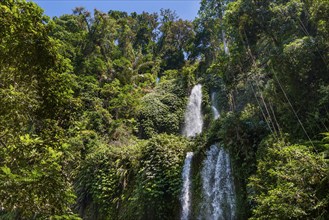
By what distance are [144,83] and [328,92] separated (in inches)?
622

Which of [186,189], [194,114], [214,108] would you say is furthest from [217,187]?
[194,114]

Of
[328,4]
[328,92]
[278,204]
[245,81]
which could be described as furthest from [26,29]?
[245,81]

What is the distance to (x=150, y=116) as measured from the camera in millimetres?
18484

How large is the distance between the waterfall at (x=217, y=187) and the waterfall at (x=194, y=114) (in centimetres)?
752

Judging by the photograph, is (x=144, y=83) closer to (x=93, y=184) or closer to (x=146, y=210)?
(x=93, y=184)

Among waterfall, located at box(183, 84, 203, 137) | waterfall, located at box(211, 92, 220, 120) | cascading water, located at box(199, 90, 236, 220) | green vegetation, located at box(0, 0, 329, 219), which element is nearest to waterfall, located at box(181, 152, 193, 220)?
green vegetation, located at box(0, 0, 329, 219)

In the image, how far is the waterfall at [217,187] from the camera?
934 centimetres

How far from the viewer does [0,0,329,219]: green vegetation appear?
4496 millimetres

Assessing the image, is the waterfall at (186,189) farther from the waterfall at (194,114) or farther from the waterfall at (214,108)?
the waterfall at (194,114)

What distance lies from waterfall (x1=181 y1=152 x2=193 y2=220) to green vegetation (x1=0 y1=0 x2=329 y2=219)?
0.93ft

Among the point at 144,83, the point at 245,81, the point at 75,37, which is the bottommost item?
the point at 245,81

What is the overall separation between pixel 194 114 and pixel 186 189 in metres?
9.36

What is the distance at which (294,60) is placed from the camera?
902 centimetres

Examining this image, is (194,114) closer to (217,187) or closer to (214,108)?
(214,108)
